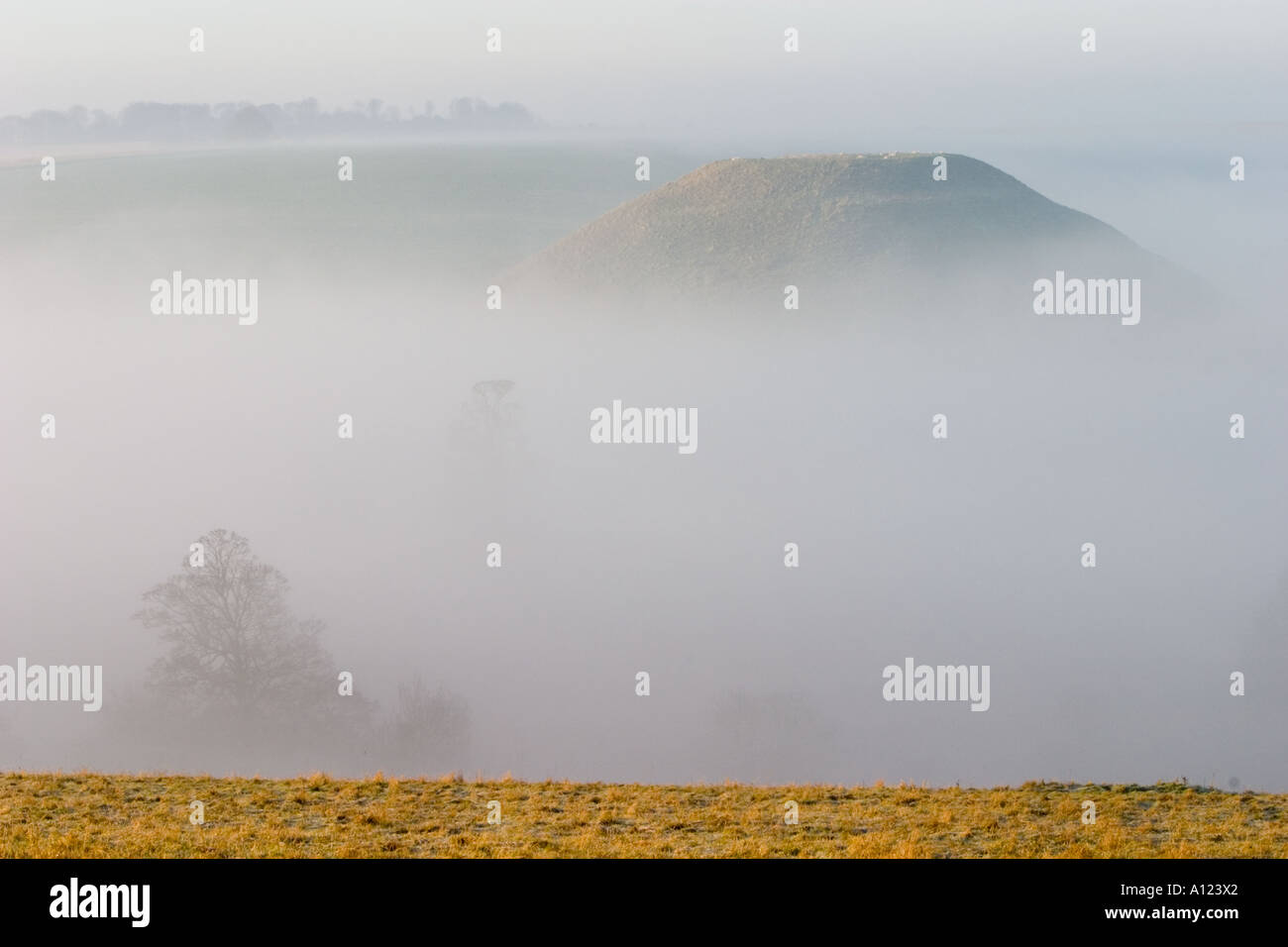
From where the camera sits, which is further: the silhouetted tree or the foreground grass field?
the silhouetted tree

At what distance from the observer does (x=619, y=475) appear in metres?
183

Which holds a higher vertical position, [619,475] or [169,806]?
[619,475]

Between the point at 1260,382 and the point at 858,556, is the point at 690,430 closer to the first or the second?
the point at 858,556

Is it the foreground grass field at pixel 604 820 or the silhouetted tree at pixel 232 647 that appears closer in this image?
the foreground grass field at pixel 604 820

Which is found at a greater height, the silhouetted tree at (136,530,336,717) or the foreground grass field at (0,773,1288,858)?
the silhouetted tree at (136,530,336,717)

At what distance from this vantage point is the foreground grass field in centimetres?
2531

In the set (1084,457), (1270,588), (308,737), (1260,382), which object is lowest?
(308,737)

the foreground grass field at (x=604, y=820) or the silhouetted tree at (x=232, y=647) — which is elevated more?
the silhouetted tree at (x=232, y=647)

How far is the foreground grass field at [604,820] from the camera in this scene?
25312 mm
